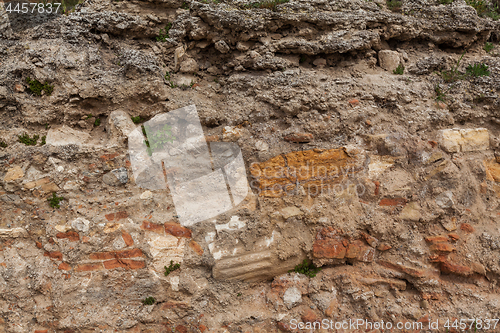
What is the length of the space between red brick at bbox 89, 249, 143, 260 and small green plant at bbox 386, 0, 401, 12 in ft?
11.9

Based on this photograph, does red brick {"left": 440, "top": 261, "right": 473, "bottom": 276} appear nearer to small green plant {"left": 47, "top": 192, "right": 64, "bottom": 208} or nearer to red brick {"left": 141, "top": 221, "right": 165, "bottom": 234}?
red brick {"left": 141, "top": 221, "right": 165, "bottom": 234}

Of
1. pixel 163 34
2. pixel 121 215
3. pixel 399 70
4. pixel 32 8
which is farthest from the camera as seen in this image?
pixel 399 70

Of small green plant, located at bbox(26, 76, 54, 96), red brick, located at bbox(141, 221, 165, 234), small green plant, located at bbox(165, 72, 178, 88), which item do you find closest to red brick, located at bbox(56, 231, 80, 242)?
red brick, located at bbox(141, 221, 165, 234)

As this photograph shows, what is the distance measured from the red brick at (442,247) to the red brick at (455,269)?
0.11 m

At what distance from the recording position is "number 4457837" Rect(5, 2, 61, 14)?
2.78 metres

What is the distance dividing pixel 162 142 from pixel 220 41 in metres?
1.18

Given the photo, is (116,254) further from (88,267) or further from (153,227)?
(153,227)

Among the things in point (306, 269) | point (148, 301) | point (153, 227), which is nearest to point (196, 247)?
point (153, 227)

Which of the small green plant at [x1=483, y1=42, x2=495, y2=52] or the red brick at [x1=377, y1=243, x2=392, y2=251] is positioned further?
the small green plant at [x1=483, y1=42, x2=495, y2=52]

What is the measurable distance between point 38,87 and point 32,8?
0.79 meters

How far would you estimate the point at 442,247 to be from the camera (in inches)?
106

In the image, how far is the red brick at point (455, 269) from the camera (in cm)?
265

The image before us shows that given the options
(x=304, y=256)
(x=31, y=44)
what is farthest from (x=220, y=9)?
(x=304, y=256)

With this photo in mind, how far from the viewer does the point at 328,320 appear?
2602 millimetres
